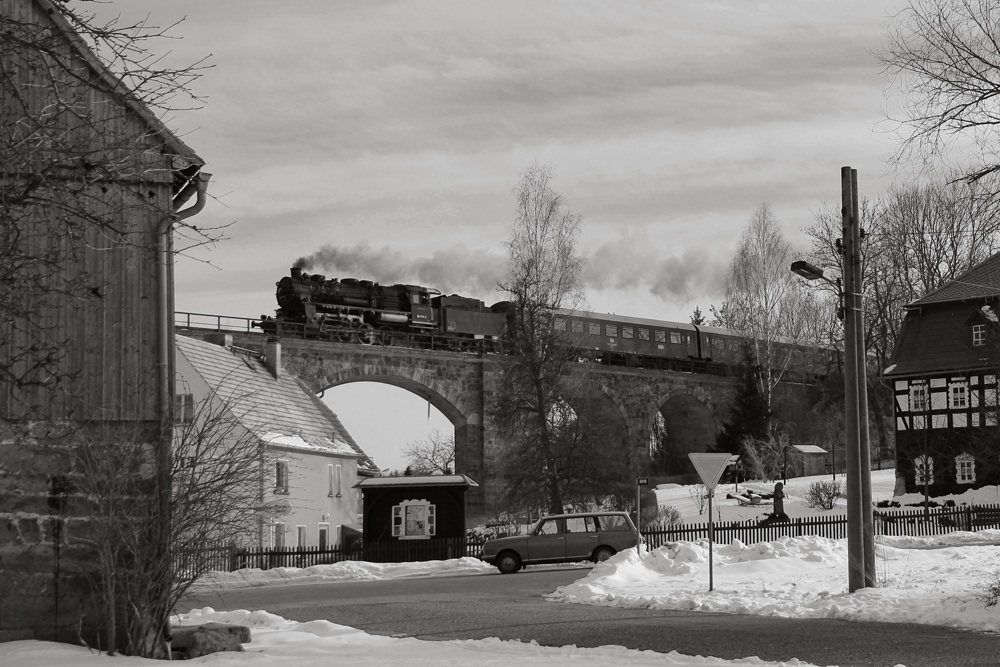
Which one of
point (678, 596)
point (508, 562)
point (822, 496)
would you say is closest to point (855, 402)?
point (678, 596)

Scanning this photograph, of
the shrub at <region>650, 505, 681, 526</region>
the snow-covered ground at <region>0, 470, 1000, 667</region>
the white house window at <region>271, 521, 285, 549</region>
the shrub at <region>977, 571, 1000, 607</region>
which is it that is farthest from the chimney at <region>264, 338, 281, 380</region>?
the shrub at <region>977, 571, 1000, 607</region>

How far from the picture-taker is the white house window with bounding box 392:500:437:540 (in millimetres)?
32438

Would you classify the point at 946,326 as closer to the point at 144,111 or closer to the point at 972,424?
the point at 972,424

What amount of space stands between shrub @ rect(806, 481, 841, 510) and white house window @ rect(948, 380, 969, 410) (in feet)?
17.9

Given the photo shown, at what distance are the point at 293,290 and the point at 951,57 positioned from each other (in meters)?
39.9

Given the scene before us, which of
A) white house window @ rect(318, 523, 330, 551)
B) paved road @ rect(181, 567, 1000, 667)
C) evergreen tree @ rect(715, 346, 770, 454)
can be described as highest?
evergreen tree @ rect(715, 346, 770, 454)

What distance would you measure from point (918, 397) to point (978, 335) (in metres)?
3.25

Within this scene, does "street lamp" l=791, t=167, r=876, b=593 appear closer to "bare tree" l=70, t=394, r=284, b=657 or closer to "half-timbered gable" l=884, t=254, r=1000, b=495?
"bare tree" l=70, t=394, r=284, b=657

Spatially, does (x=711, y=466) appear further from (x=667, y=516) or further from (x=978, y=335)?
(x=978, y=335)

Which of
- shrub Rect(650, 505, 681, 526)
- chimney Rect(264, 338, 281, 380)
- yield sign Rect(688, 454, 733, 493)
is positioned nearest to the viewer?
yield sign Rect(688, 454, 733, 493)

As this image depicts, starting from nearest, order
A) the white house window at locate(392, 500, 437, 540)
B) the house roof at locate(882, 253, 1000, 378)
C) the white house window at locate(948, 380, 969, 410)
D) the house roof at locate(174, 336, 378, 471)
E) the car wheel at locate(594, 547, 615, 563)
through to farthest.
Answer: the car wheel at locate(594, 547, 615, 563), the white house window at locate(392, 500, 437, 540), the house roof at locate(174, 336, 378, 471), the house roof at locate(882, 253, 1000, 378), the white house window at locate(948, 380, 969, 410)

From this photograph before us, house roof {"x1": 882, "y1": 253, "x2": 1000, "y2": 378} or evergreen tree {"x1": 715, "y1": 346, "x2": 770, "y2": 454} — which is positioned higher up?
house roof {"x1": 882, "y1": 253, "x2": 1000, "y2": 378}

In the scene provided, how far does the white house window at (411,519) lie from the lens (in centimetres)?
3244

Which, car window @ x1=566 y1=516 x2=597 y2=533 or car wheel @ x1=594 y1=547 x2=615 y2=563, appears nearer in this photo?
car wheel @ x1=594 y1=547 x2=615 y2=563
